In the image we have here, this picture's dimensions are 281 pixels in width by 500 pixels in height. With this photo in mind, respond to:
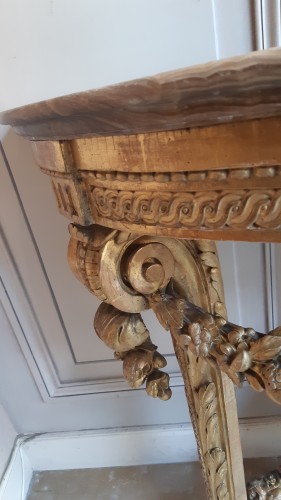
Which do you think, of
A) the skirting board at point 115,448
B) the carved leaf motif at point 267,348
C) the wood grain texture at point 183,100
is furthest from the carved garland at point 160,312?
the skirting board at point 115,448

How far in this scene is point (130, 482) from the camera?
88cm

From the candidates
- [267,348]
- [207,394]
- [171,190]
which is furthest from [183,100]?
[207,394]

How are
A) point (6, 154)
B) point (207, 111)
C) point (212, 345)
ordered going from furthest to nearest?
point (6, 154) < point (212, 345) < point (207, 111)

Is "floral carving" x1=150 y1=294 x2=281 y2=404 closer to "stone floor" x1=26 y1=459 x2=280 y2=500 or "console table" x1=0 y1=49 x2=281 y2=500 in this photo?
"console table" x1=0 y1=49 x2=281 y2=500

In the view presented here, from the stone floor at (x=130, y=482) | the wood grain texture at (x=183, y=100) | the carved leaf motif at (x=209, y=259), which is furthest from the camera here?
the stone floor at (x=130, y=482)

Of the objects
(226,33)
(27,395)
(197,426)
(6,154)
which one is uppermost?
(226,33)

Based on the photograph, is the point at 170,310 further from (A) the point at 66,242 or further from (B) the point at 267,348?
(A) the point at 66,242

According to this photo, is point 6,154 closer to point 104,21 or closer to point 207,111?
point 104,21

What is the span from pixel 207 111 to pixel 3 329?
695 mm

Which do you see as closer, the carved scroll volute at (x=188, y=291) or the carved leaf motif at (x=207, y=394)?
the carved scroll volute at (x=188, y=291)

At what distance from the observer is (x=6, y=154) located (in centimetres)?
69

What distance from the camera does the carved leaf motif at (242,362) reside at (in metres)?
0.36

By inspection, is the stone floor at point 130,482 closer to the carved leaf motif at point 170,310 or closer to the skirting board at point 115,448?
the skirting board at point 115,448

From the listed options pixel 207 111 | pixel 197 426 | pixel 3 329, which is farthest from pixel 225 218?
pixel 3 329
